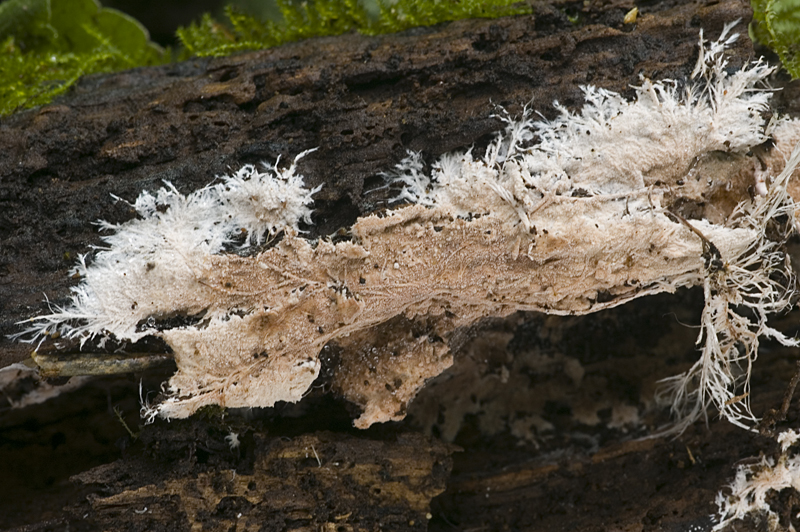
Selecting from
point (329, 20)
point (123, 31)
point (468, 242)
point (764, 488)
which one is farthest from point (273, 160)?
point (764, 488)

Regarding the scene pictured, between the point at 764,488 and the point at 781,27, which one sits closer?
the point at 781,27

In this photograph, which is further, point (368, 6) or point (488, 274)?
point (368, 6)

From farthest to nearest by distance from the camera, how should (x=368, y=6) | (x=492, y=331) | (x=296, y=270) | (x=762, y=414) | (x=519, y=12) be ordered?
1. (x=368, y=6)
2. (x=492, y=331)
3. (x=762, y=414)
4. (x=519, y=12)
5. (x=296, y=270)

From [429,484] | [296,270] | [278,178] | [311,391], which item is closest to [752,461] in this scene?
[429,484]

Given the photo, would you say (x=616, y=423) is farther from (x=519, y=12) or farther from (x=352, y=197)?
(x=519, y=12)

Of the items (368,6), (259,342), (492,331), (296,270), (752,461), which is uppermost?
(368,6)

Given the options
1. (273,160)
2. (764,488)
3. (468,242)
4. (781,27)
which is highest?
(781,27)

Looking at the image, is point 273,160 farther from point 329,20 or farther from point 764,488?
point 764,488
